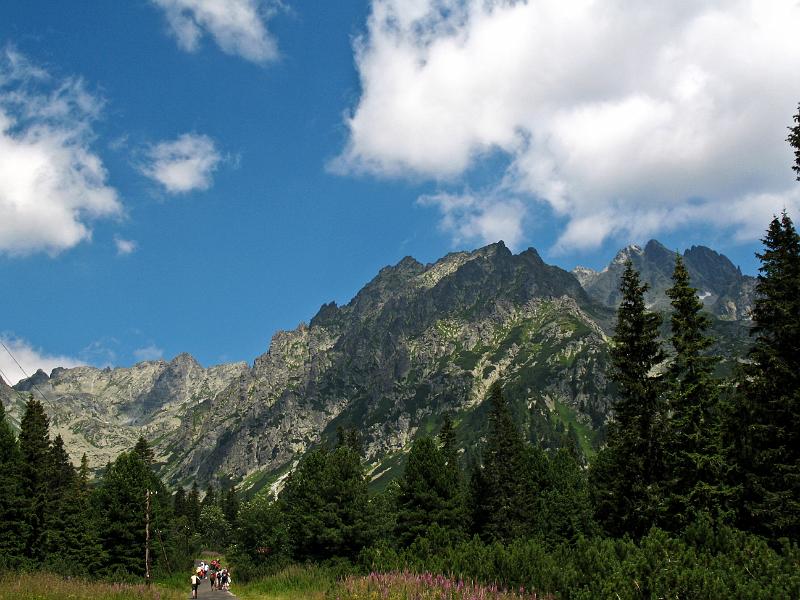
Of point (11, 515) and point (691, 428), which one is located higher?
point (691, 428)

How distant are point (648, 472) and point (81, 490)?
109562 mm

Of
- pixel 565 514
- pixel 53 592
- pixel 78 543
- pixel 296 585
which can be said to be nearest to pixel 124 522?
pixel 78 543

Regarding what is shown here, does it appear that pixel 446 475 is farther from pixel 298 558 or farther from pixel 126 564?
pixel 126 564

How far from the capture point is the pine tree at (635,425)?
3178 cm

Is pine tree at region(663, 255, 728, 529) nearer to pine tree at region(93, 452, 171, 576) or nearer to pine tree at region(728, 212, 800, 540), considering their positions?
pine tree at region(728, 212, 800, 540)

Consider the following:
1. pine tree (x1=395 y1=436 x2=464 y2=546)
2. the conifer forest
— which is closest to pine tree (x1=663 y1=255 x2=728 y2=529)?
the conifer forest

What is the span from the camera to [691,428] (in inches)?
1232

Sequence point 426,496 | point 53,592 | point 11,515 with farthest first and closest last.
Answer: point 11,515 → point 426,496 → point 53,592

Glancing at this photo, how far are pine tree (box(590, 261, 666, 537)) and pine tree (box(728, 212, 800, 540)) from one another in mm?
4414

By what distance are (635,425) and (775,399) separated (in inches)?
300

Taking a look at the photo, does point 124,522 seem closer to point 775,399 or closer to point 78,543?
point 78,543

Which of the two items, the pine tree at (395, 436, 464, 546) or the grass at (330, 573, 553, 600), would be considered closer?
the grass at (330, 573, 553, 600)

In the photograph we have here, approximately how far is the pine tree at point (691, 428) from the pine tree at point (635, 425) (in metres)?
0.89

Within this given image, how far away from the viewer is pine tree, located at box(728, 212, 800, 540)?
2617 centimetres
